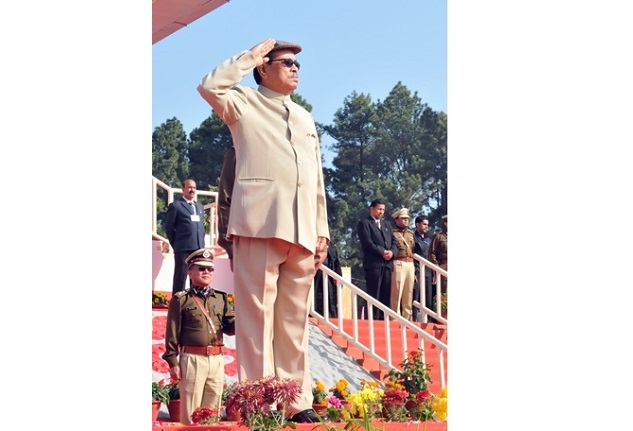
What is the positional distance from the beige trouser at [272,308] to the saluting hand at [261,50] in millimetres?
733

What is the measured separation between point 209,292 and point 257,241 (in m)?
1.38

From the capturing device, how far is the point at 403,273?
11367 mm

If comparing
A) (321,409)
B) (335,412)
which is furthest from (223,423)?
(321,409)

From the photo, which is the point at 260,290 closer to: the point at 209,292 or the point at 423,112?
the point at 209,292

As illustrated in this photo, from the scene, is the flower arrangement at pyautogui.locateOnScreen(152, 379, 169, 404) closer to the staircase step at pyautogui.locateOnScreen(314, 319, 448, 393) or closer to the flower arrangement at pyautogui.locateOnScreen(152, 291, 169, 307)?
the staircase step at pyautogui.locateOnScreen(314, 319, 448, 393)

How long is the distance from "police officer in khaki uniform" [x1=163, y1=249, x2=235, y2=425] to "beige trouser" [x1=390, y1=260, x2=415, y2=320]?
17.9ft

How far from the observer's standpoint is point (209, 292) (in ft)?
19.6

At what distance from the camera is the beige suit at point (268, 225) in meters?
4.63

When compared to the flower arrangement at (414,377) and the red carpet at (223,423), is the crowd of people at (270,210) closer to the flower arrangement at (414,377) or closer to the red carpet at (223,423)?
the red carpet at (223,423)

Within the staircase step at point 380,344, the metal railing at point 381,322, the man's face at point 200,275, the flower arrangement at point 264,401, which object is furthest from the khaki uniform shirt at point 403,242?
the flower arrangement at point 264,401

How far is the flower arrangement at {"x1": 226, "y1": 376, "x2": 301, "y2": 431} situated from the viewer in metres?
4.19

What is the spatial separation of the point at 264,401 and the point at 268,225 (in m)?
0.77

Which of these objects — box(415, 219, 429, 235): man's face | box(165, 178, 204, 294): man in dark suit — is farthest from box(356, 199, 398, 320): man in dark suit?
box(165, 178, 204, 294): man in dark suit
